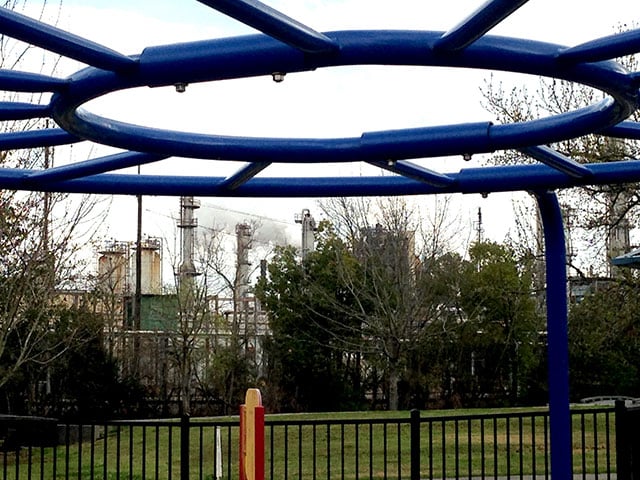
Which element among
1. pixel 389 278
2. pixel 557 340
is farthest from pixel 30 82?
pixel 389 278

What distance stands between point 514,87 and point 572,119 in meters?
14.9

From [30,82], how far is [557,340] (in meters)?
4.21

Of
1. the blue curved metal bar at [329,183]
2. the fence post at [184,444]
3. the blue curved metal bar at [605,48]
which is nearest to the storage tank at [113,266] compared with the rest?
the fence post at [184,444]

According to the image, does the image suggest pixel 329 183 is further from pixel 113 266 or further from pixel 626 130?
pixel 113 266

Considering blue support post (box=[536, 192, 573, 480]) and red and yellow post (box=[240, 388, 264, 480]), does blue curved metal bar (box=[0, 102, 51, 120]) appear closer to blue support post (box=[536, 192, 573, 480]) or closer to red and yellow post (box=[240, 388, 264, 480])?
red and yellow post (box=[240, 388, 264, 480])

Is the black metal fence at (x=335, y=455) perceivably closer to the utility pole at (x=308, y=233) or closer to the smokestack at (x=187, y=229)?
the utility pole at (x=308, y=233)

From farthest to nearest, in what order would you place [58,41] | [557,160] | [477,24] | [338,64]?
[557,160] → [338,64] → [58,41] → [477,24]

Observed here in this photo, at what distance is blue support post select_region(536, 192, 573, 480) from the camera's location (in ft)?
22.3

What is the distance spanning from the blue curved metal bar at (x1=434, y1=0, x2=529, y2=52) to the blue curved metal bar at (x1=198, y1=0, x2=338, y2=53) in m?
0.47

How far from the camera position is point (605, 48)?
359cm

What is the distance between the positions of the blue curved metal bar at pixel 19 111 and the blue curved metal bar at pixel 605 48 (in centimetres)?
262

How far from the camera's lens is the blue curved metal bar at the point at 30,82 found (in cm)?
416

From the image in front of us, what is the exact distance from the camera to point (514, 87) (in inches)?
754

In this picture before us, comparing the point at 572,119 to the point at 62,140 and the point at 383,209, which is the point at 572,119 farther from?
the point at 383,209
